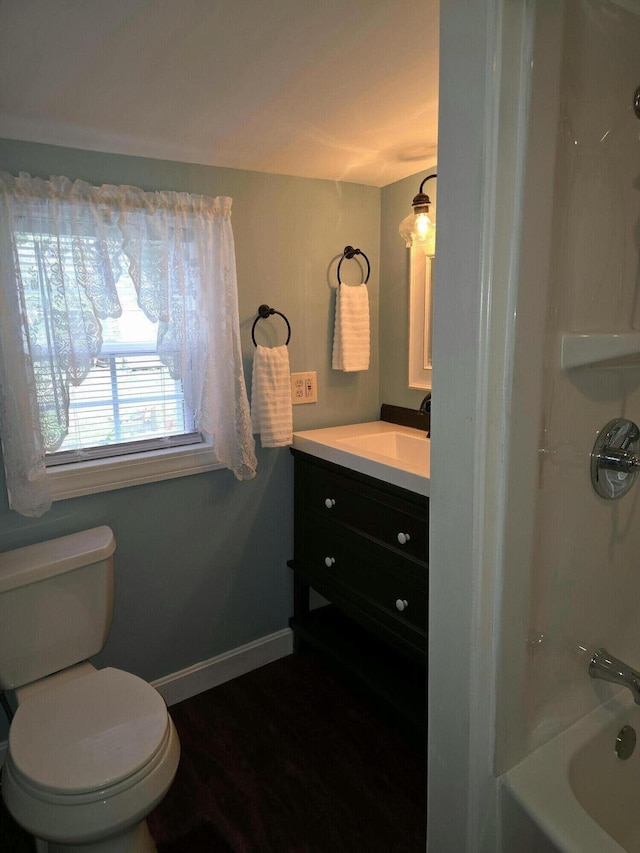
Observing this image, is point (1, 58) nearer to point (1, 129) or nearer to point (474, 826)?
point (1, 129)

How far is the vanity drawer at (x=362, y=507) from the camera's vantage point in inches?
68.1

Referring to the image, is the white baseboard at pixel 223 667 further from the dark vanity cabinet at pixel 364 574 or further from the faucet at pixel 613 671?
the faucet at pixel 613 671

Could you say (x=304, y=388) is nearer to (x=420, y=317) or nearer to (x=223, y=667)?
(x=420, y=317)

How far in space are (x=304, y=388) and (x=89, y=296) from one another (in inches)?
37.0

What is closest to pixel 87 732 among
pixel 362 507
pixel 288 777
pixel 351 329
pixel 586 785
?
pixel 288 777

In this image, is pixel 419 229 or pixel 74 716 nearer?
pixel 74 716

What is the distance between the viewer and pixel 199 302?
Answer: 77.0 inches

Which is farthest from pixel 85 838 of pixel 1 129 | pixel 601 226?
pixel 1 129

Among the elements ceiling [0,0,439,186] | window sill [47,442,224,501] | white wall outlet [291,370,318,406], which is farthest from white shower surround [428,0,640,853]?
white wall outlet [291,370,318,406]

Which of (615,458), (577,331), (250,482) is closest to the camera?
(577,331)

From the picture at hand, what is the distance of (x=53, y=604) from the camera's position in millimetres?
1672

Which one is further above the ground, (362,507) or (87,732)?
(362,507)

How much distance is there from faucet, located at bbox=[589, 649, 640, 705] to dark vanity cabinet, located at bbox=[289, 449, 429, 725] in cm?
57

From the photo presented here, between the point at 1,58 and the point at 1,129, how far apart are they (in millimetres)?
448
